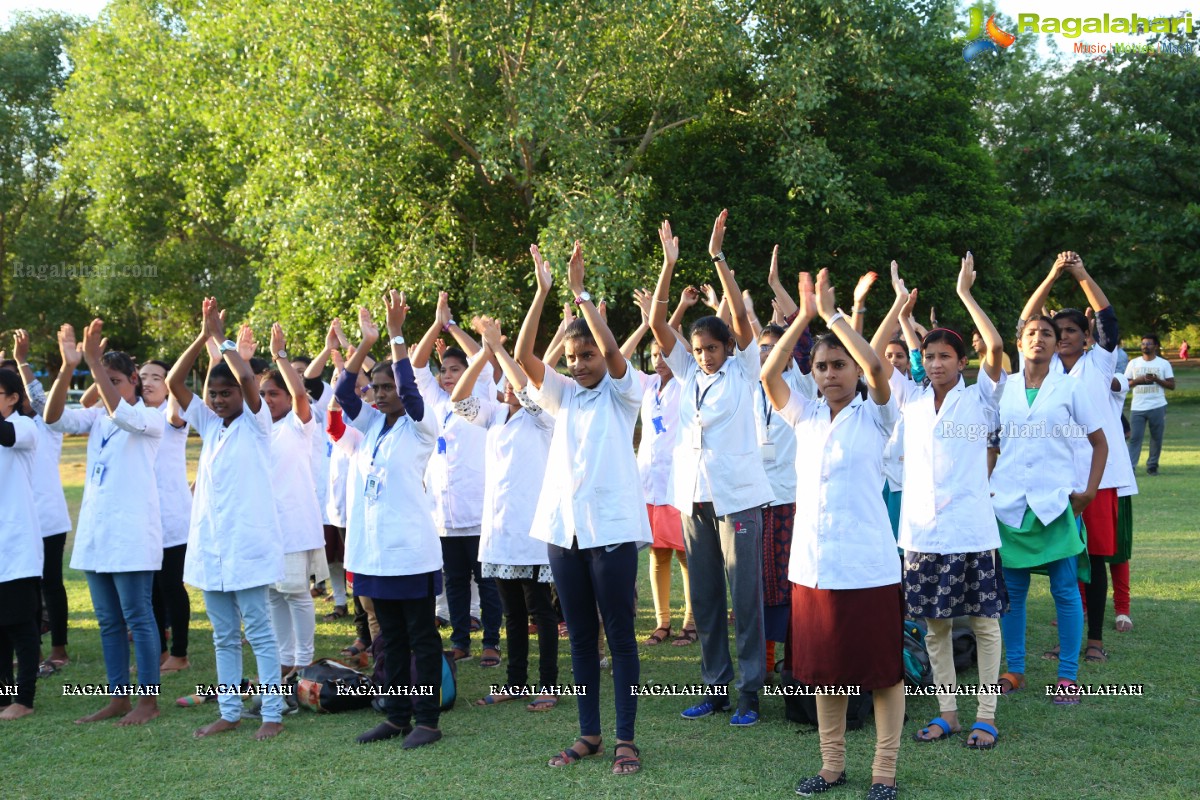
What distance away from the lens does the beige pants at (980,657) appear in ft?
16.8

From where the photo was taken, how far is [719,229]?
5.68m

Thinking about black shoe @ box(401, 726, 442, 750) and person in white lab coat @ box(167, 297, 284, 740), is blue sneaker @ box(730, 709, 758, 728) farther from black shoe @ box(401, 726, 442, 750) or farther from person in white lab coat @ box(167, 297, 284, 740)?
person in white lab coat @ box(167, 297, 284, 740)

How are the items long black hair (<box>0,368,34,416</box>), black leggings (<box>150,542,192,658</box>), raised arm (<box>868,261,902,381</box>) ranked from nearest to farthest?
raised arm (<box>868,261,902,381</box>), long black hair (<box>0,368,34,416</box>), black leggings (<box>150,542,192,658</box>)

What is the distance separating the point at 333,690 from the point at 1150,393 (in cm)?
1323

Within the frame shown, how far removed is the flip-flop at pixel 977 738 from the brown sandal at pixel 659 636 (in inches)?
108

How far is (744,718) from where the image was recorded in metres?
5.54

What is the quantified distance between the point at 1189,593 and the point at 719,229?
16.6ft

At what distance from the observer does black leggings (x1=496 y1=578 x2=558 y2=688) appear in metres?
6.11

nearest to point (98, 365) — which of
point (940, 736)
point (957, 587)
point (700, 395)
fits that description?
point (700, 395)

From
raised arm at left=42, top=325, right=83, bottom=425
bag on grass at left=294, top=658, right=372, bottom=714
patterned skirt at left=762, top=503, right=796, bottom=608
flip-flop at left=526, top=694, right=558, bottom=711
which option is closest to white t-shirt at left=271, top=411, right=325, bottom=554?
bag on grass at left=294, top=658, right=372, bottom=714

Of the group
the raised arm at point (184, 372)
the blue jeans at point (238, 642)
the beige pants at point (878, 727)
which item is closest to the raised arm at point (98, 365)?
the raised arm at point (184, 372)

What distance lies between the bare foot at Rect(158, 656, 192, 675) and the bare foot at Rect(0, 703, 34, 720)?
96 cm

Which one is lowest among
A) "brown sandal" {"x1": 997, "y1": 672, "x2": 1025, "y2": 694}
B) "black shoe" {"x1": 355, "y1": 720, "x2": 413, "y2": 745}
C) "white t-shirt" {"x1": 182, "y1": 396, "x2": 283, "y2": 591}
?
"brown sandal" {"x1": 997, "y1": 672, "x2": 1025, "y2": 694}

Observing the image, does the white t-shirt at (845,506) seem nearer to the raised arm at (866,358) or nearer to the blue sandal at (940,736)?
the raised arm at (866,358)
